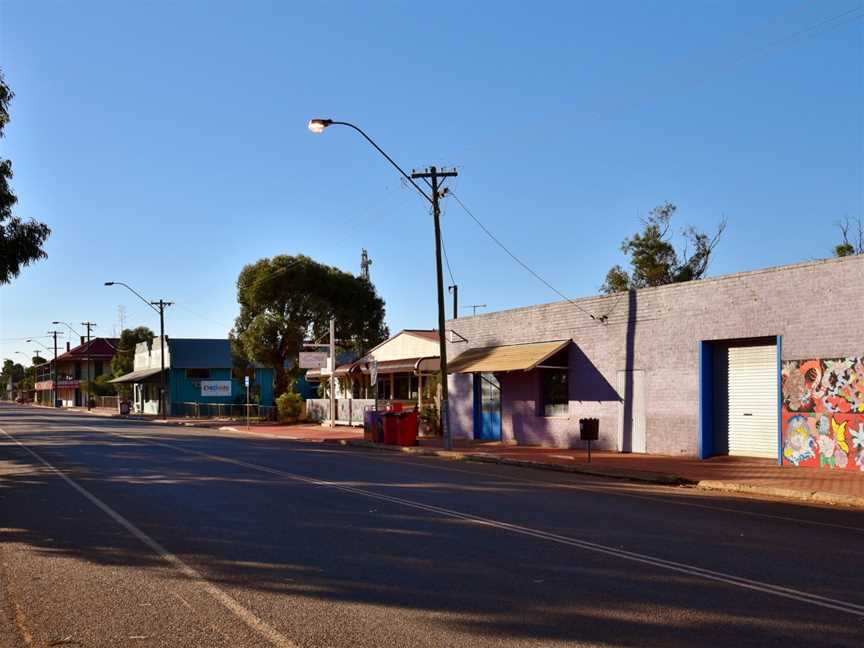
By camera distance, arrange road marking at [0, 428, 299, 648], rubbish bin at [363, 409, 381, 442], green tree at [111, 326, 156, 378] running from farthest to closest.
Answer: green tree at [111, 326, 156, 378] < rubbish bin at [363, 409, 381, 442] < road marking at [0, 428, 299, 648]

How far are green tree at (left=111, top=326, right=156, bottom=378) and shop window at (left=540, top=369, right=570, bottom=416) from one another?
6407 cm

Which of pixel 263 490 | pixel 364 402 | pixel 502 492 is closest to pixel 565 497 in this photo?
pixel 502 492

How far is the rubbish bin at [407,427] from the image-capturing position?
97.9 ft

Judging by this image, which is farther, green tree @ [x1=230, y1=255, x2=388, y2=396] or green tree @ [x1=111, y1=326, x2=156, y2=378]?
green tree @ [x1=111, y1=326, x2=156, y2=378]

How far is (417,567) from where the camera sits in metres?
8.44

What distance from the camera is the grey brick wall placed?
Answer: 18.9m

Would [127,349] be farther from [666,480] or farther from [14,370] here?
[14,370]

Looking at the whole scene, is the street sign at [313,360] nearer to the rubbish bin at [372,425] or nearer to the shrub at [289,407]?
the shrub at [289,407]

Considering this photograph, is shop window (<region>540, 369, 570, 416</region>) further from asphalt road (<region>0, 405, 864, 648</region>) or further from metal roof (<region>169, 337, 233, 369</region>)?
metal roof (<region>169, 337, 233, 369</region>)

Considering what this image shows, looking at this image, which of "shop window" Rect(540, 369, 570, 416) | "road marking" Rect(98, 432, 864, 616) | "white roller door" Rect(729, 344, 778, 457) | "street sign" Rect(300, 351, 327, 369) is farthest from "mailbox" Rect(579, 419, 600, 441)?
"street sign" Rect(300, 351, 327, 369)

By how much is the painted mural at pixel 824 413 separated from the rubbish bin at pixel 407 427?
42.9 ft

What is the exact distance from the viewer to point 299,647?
5855 mm

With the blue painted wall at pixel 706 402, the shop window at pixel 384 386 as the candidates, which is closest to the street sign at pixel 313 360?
the shop window at pixel 384 386

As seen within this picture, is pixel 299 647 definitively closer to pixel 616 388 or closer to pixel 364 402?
pixel 616 388
